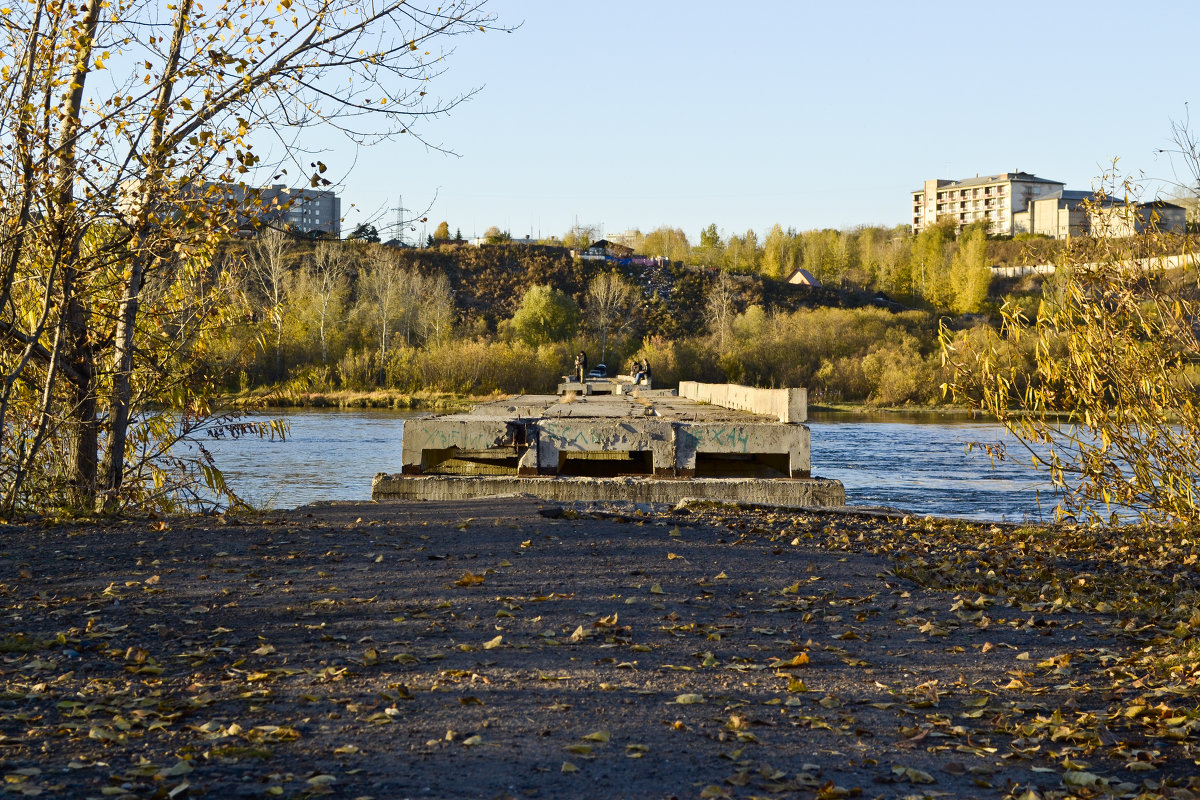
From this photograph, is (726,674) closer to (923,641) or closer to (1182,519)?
(923,641)

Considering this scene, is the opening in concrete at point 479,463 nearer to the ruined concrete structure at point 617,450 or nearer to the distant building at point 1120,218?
the ruined concrete structure at point 617,450

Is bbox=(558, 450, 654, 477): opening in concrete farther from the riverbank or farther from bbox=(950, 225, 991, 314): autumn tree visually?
bbox=(950, 225, 991, 314): autumn tree

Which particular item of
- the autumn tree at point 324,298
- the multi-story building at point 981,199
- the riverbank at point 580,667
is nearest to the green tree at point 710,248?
the multi-story building at point 981,199

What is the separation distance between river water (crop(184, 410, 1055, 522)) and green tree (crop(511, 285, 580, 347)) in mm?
36190

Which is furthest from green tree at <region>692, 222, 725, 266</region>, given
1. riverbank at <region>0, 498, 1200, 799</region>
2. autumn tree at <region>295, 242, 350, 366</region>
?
riverbank at <region>0, 498, 1200, 799</region>

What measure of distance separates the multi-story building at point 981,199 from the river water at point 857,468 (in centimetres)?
13762

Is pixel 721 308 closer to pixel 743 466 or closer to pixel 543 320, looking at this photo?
pixel 543 320

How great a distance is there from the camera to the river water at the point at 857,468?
1984 cm

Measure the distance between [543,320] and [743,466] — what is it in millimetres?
64195

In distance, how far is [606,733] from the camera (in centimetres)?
419

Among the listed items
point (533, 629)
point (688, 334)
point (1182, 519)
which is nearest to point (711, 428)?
point (1182, 519)

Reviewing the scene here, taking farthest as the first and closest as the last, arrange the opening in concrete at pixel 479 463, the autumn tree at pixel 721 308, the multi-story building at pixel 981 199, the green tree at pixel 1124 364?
the multi-story building at pixel 981 199
the autumn tree at pixel 721 308
the opening in concrete at pixel 479 463
the green tree at pixel 1124 364

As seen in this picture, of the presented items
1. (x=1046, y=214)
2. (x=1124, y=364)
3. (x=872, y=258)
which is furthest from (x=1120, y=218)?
(x=1046, y=214)

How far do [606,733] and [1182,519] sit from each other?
7478 millimetres
